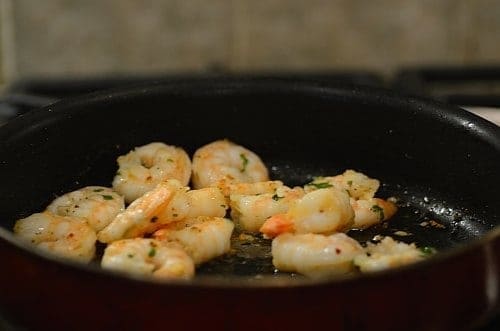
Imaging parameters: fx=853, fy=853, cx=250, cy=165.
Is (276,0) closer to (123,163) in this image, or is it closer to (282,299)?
(123,163)

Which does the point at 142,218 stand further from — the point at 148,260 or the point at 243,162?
the point at 243,162

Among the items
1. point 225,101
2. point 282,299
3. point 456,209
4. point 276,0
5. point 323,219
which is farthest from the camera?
point 276,0

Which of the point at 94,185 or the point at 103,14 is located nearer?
the point at 94,185

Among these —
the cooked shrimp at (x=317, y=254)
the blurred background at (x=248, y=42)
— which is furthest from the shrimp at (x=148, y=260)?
the blurred background at (x=248, y=42)

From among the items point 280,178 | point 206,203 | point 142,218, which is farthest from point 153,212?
point 280,178

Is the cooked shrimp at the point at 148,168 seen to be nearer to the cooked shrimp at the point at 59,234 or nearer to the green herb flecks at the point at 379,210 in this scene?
the cooked shrimp at the point at 59,234

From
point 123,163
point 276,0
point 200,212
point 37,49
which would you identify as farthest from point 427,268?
point 37,49

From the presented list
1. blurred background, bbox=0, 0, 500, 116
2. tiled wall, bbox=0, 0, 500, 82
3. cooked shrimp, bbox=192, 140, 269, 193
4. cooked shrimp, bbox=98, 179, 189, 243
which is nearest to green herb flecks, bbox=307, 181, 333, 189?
cooked shrimp, bbox=192, 140, 269, 193
